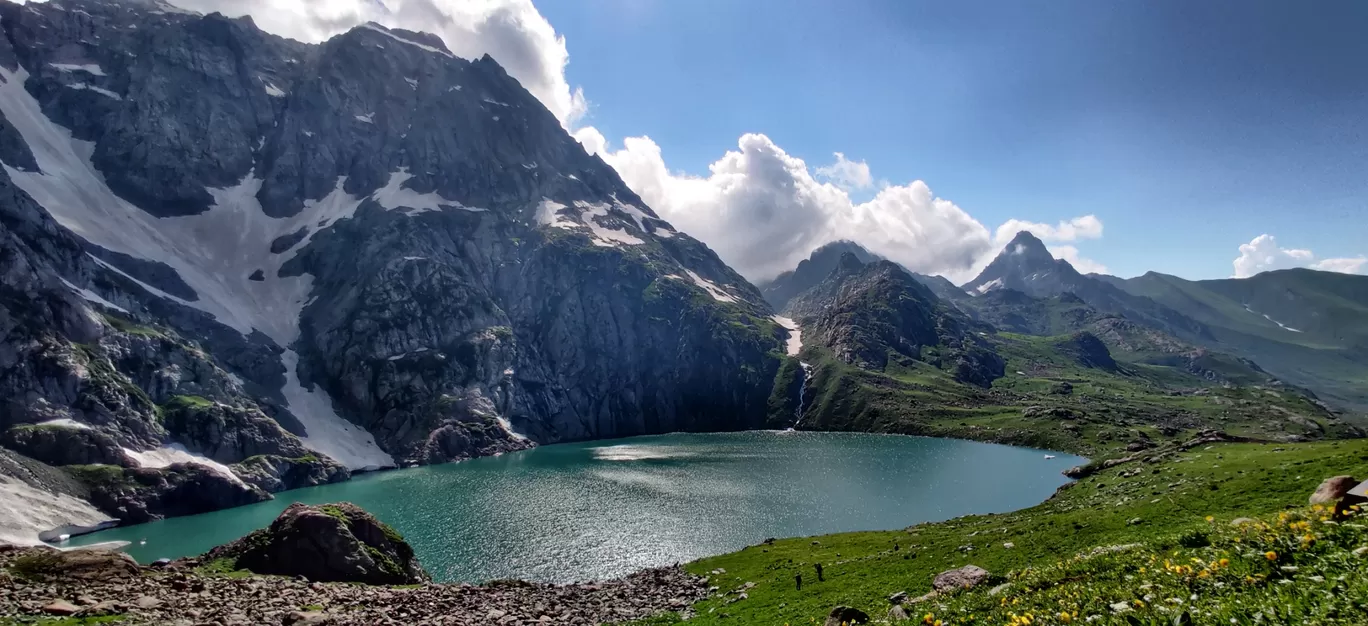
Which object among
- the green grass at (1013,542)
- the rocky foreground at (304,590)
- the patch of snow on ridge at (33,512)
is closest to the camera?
the rocky foreground at (304,590)

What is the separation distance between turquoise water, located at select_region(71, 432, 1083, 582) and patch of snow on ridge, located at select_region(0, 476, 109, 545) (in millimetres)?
5752

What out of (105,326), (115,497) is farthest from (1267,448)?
(105,326)

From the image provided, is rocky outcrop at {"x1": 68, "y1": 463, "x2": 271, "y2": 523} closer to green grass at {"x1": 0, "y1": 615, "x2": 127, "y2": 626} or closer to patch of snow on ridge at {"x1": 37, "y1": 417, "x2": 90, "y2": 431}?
patch of snow on ridge at {"x1": 37, "y1": 417, "x2": 90, "y2": 431}

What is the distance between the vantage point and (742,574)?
48.0 m

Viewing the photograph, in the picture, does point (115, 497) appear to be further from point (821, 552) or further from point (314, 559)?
point (821, 552)

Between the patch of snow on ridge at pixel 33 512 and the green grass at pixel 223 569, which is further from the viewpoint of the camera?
the patch of snow on ridge at pixel 33 512

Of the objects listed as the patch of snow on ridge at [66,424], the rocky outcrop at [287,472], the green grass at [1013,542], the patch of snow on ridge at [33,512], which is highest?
the green grass at [1013,542]

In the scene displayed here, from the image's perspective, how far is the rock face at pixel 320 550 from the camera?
149 feet

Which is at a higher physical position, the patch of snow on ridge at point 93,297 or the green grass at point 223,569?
the patch of snow on ridge at point 93,297

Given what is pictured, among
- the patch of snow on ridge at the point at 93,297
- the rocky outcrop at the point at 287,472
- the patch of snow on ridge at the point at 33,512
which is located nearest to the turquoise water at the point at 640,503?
the patch of snow on ridge at the point at 33,512

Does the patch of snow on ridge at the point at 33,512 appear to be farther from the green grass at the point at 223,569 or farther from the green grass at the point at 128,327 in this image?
the green grass at the point at 223,569

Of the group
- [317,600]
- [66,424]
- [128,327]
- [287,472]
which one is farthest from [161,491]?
[317,600]

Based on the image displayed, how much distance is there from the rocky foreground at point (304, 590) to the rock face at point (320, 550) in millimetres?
79

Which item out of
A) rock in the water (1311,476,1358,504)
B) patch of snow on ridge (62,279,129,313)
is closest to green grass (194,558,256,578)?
rock in the water (1311,476,1358,504)
